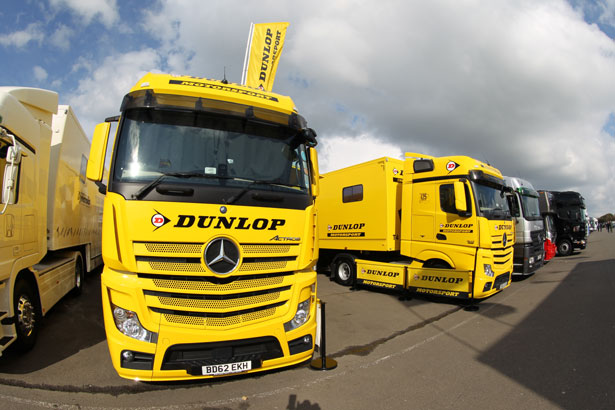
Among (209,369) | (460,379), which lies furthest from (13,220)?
(460,379)

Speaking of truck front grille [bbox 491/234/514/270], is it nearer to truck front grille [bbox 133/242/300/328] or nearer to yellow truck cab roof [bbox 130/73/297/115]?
yellow truck cab roof [bbox 130/73/297/115]

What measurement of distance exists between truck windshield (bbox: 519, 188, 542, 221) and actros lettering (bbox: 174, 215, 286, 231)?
368 inches

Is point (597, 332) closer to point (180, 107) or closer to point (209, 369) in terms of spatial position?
point (209, 369)

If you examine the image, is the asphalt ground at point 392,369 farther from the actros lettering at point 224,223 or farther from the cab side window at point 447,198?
the cab side window at point 447,198

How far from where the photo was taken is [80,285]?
7523 mm

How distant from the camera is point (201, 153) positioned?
340 cm

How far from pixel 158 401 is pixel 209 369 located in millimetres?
778

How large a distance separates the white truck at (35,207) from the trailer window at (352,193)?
6.09m

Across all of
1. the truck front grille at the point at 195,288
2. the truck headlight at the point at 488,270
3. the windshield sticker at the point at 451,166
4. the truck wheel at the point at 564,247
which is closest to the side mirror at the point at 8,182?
the truck front grille at the point at 195,288

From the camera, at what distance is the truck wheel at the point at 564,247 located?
17.4 meters

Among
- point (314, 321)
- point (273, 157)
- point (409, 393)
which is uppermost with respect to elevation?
point (273, 157)

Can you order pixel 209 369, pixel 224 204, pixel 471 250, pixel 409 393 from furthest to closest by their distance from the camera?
1. pixel 471 250
2. pixel 409 393
3. pixel 224 204
4. pixel 209 369

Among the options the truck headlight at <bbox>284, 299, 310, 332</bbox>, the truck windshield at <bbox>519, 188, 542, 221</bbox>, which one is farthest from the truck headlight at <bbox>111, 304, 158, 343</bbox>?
the truck windshield at <bbox>519, 188, 542, 221</bbox>

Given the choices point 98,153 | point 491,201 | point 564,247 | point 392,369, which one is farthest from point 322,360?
A: point 564,247
